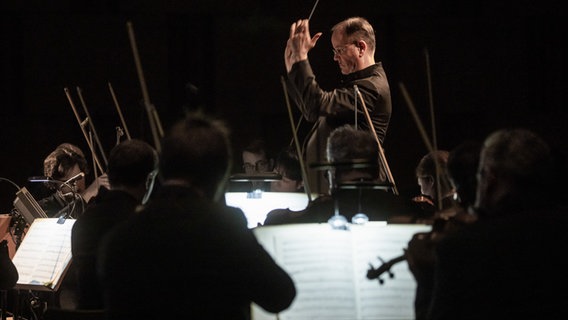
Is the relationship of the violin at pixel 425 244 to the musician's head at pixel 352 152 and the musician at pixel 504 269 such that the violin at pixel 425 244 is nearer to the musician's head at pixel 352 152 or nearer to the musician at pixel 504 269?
the musician at pixel 504 269

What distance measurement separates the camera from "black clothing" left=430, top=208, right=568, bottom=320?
2.06 meters

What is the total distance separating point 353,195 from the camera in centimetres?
286

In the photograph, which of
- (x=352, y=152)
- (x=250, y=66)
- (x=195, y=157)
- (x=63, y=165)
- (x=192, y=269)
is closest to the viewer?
(x=192, y=269)

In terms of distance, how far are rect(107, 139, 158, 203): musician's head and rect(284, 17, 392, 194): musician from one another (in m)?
0.90

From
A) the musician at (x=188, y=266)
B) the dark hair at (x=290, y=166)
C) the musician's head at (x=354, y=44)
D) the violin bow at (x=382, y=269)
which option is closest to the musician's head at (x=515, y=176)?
the violin bow at (x=382, y=269)

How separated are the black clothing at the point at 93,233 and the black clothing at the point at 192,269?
906 millimetres

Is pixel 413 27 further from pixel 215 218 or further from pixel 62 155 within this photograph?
pixel 215 218

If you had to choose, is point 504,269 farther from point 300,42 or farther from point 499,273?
point 300,42

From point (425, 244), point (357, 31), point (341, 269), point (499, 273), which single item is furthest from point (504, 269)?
point (357, 31)

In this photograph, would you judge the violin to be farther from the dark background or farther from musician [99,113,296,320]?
the dark background

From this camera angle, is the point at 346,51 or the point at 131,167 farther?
the point at 346,51

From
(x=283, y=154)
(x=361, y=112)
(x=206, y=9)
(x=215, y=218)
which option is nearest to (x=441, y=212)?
(x=215, y=218)

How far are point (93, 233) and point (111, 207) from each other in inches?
4.8

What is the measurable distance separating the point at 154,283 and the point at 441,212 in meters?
0.87
